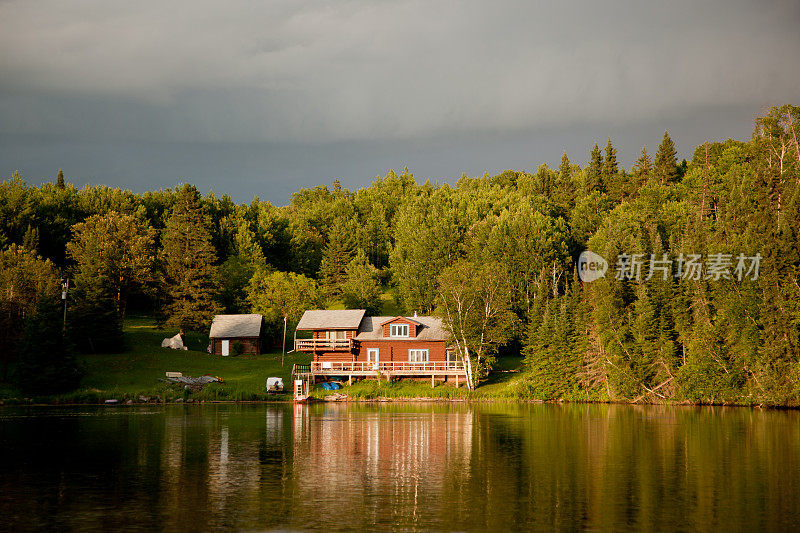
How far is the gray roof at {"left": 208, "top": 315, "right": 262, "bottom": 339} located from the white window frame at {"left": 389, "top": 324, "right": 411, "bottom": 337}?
55.6 ft

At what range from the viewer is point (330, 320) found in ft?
279

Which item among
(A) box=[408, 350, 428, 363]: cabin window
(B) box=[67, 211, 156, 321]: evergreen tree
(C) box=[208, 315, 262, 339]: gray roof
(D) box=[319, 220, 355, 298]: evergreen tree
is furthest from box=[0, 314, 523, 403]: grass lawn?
(D) box=[319, 220, 355, 298]: evergreen tree

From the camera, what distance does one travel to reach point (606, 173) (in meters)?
133

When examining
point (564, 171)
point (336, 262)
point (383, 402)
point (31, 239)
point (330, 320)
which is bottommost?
point (383, 402)

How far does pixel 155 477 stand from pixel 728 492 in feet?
74.3

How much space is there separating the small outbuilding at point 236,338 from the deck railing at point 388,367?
11.8 m

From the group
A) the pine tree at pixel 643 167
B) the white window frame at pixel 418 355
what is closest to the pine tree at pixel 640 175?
the pine tree at pixel 643 167

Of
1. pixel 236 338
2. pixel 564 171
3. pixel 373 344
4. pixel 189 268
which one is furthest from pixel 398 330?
pixel 564 171

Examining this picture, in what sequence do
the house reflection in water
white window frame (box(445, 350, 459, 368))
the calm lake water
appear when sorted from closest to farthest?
the calm lake water, the house reflection in water, white window frame (box(445, 350, 459, 368))

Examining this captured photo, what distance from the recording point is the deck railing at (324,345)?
82.6 meters

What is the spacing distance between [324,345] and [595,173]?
66830 millimetres

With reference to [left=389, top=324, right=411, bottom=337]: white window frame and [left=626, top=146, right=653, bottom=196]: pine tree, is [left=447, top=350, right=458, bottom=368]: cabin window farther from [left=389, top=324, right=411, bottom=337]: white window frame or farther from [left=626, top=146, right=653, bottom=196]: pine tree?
[left=626, top=146, right=653, bottom=196]: pine tree

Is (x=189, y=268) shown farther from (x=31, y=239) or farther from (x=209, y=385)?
(x=209, y=385)

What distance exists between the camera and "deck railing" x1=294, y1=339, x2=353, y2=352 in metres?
82.6
